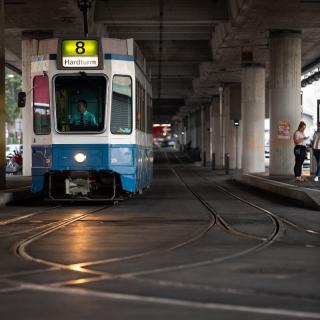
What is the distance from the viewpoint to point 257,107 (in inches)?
1694

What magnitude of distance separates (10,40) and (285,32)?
15071mm

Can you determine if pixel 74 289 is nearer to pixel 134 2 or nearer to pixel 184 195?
pixel 184 195

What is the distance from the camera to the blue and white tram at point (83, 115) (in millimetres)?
18906

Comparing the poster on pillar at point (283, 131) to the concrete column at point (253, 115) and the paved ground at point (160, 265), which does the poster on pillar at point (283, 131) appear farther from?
the paved ground at point (160, 265)

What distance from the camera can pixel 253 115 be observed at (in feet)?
141

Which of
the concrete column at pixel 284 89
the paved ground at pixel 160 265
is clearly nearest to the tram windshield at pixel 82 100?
the paved ground at pixel 160 265

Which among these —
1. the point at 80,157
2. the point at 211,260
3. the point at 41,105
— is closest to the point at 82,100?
the point at 41,105

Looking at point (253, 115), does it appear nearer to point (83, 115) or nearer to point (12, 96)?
point (83, 115)

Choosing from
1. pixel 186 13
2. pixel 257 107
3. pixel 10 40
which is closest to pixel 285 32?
pixel 186 13

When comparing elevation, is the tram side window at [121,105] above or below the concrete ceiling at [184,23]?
below

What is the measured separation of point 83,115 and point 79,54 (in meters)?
1.50

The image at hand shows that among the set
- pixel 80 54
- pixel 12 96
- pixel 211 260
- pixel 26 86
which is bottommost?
pixel 211 260

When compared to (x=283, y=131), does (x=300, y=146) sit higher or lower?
lower

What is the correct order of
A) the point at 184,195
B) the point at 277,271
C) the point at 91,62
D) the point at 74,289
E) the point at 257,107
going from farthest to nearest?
the point at 257,107, the point at 184,195, the point at 91,62, the point at 277,271, the point at 74,289
